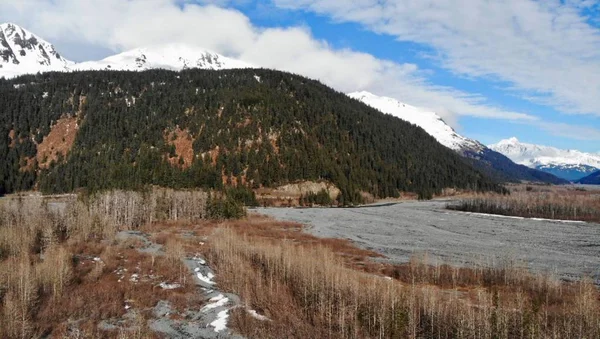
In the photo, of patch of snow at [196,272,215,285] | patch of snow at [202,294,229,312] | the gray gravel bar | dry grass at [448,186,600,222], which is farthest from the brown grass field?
dry grass at [448,186,600,222]

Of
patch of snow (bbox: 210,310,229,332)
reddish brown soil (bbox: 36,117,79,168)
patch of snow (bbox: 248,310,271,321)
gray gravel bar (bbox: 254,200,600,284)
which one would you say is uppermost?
reddish brown soil (bbox: 36,117,79,168)

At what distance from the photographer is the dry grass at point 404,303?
87.8ft

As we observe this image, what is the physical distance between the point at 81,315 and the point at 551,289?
3895cm

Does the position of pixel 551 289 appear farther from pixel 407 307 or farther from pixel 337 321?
pixel 337 321

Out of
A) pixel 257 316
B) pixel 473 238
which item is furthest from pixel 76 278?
pixel 473 238

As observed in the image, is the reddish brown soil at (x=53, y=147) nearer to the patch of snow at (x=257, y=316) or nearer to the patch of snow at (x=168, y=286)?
the patch of snow at (x=168, y=286)

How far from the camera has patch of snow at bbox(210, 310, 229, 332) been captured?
30.3 metres

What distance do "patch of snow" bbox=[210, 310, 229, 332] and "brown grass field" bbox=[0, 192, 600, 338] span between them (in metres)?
0.66

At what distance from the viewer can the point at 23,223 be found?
248 feet

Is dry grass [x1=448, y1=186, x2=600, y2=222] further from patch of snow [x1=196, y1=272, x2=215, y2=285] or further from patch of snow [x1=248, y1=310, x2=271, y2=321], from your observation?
patch of snow [x1=248, y1=310, x2=271, y2=321]

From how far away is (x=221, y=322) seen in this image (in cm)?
3139

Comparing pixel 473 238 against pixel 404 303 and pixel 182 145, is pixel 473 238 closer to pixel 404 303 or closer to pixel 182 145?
pixel 404 303

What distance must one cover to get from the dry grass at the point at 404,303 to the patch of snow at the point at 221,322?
31.9 inches

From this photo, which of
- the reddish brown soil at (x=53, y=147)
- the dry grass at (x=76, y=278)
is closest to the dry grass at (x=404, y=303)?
the dry grass at (x=76, y=278)
